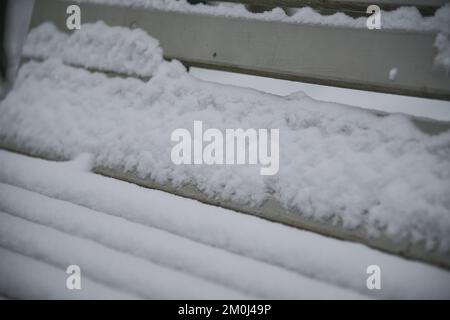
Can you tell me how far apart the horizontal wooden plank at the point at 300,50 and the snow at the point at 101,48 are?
0.05m

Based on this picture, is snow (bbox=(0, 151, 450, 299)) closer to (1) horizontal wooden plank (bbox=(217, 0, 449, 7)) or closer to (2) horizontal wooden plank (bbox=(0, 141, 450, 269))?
(2) horizontal wooden plank (bbox=(0, 141, 450, 269))

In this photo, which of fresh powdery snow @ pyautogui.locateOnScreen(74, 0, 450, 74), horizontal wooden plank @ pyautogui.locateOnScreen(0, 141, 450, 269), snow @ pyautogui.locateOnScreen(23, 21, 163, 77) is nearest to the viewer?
horizontal wooden plank @ pyautogui.locateOnScreen(0, 141, 450, 269)

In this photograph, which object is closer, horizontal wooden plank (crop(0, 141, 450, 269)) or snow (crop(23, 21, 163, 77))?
horizontal wooden plank (crop(0, 141, 450, 269))

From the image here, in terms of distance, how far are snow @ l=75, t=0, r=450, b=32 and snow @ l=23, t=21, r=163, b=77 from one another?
0.15m

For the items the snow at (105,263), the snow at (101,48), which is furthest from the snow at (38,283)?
the snow at (101,48)

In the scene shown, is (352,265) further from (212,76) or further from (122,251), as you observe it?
(212,76)

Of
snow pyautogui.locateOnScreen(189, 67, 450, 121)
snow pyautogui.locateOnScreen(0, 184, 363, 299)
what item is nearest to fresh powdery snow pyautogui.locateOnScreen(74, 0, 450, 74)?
snow pyautogui.locateOnScreen(189, 67, 450, 121)

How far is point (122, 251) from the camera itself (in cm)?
95

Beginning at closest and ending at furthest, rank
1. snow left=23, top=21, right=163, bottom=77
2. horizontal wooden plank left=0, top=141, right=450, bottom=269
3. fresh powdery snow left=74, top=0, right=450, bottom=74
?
horizontal wooden plank left=0, top=141, right=450, bottom=269 < fresh powdery snow left=74, top=0, right=450, bottom=74 < snow left=23, top=21, right=163, bottom=77

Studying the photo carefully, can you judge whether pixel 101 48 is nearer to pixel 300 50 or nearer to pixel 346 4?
pixel 300 50

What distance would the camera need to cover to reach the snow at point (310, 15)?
91 cm

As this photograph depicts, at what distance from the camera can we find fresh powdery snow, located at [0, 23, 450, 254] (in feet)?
2.71
